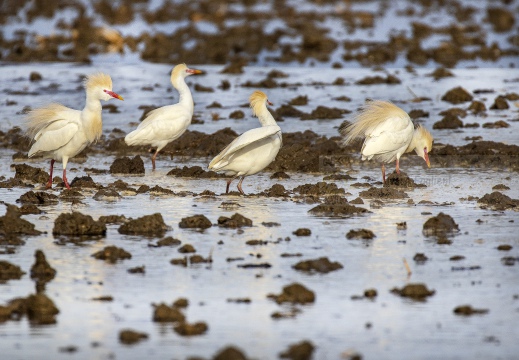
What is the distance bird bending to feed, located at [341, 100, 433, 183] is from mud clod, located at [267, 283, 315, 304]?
22.4 ft

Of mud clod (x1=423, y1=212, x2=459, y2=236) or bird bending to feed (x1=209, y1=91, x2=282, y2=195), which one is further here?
bird bending to feed (x1=209, y1=91, x2=282, y2=195)

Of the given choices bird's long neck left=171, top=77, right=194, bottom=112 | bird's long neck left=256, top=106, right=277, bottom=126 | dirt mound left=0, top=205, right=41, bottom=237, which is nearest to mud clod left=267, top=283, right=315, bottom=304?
dirt mound left=0, top=205, right=41, bottom=237

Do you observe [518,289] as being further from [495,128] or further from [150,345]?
[495,128]

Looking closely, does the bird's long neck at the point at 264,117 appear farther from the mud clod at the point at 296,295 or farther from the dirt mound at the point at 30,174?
the mud clod at the point at 296,295

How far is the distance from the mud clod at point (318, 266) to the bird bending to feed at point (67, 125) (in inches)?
230

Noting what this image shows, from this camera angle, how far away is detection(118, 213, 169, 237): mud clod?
35.8 feet

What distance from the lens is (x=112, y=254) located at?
9656mm

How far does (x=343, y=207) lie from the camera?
12.0 meters

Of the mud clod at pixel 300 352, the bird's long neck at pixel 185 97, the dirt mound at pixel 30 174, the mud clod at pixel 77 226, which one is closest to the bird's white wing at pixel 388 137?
the bird's long neck at pixel 185 97

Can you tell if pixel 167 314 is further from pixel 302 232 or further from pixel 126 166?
pixel 126 166

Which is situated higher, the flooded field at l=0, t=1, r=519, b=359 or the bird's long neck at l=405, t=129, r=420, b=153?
the bird's long neck at l=405, t=129, r=420, b=153

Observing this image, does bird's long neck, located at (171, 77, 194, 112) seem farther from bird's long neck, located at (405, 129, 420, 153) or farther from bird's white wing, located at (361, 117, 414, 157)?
bird's long neck, located at (405, 129, 420, 153)

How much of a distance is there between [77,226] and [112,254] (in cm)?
116

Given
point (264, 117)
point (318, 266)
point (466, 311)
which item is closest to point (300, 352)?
point (466, 311)
